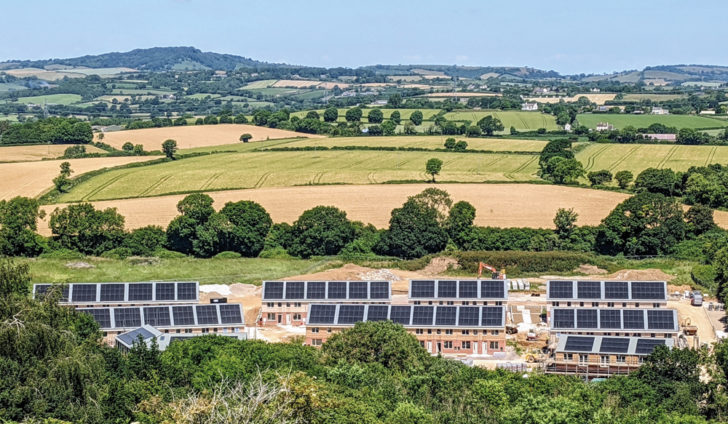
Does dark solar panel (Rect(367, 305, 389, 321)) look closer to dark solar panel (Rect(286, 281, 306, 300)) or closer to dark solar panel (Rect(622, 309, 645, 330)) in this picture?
dark solar panel (Rect(286, 281, 306, 300))

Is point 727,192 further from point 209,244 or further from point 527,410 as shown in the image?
point 527,410

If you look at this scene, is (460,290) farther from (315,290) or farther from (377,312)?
(315,290)

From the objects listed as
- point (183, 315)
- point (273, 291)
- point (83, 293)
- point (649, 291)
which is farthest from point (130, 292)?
point (649, 291)

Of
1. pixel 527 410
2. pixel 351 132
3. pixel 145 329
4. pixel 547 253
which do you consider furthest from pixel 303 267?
pixel 351 132

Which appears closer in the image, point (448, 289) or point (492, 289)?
point (492, 289)

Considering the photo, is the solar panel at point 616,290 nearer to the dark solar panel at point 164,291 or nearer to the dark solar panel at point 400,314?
the dark solar panel at point 400,314

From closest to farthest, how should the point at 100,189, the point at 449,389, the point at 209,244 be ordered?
→ the point at 449,389, the point at 209,244, the point at 100,189

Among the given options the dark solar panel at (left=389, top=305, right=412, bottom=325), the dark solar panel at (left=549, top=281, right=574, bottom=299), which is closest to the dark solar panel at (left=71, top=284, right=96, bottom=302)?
the dark solar panel at (left=389, top=305, right=412, bottom=325)
